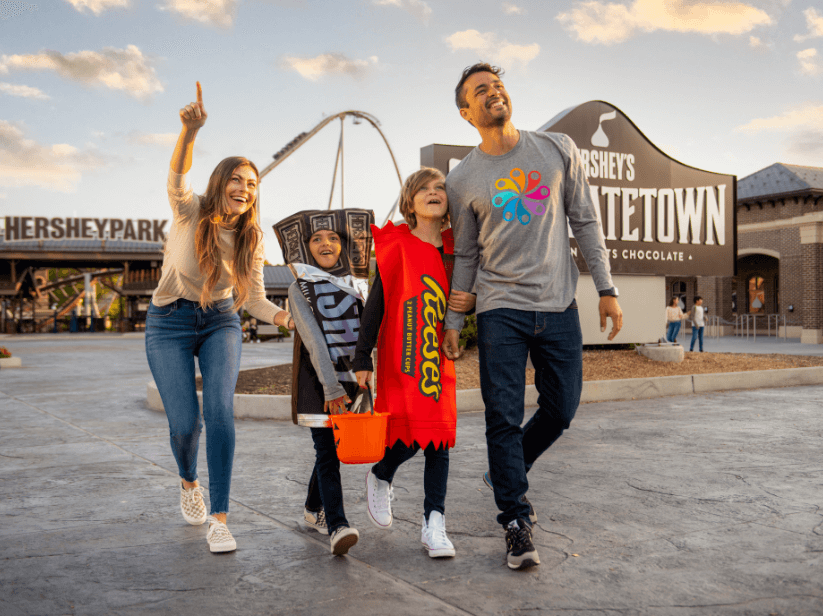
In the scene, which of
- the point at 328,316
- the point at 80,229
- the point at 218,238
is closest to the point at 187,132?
the point at 218,238

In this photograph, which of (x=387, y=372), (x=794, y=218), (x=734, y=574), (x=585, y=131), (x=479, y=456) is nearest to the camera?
(x=734, y=574)

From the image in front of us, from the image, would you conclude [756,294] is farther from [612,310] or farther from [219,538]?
[219,538]

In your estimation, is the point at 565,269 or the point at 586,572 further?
the point at 565,269

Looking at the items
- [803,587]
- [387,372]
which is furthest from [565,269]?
[803,587]

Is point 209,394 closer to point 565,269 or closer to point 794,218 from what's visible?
point 565,269

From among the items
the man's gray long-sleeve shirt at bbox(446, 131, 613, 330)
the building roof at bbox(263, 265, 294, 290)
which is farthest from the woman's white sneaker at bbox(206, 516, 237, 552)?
the building roof at bbox(263, 265, 294, 290)

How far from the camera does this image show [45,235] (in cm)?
4447

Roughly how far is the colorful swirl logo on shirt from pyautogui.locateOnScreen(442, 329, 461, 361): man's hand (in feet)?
1.98

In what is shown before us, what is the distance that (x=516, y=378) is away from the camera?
10.9ft

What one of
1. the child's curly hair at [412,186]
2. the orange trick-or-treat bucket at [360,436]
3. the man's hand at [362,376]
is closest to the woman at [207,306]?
the man's hand at [362,376]

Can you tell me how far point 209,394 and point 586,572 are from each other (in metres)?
1.93

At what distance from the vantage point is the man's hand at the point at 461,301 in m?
3.38

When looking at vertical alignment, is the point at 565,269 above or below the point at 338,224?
below

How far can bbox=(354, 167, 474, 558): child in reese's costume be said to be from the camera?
3205mm
